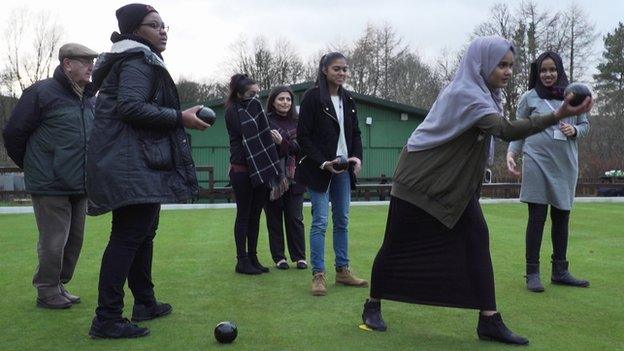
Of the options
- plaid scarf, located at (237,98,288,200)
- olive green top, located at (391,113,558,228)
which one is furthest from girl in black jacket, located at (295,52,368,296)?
olive green top, located at (391,113,558,228)

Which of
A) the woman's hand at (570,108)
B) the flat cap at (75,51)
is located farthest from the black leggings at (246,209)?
the woman's hand at (570,108)

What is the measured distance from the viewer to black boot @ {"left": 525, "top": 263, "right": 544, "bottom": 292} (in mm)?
5266

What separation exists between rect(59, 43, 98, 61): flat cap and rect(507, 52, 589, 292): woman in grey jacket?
348 cm

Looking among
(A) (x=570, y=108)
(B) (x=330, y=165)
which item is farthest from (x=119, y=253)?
(A) (x=570, y=108)

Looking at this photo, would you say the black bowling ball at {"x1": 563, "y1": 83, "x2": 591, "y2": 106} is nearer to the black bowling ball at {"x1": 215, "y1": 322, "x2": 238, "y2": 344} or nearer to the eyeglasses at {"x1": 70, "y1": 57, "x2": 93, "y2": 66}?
the black bowling ball at {"x1": 215, "y1": 322, "x2": 238, "y2": 344}

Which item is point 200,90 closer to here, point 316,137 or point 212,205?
point 212,205

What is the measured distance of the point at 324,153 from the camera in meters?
5.27

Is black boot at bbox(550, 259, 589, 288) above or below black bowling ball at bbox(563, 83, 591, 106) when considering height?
below

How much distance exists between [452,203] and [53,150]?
9.45 feet

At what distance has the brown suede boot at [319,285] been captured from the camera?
16.9ft

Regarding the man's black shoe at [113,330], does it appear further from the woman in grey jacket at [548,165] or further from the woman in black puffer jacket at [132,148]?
the woman in grey jacket at [548,165]

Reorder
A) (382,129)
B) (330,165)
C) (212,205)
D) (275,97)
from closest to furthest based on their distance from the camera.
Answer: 1. (330,165)
2. (275,97)
3. (212,205)
4. (382,129)

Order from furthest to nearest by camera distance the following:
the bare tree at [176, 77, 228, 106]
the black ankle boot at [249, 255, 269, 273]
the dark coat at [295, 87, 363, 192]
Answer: the bare tree at [176, 77, 228, 106]
the black ankle boot at [249, 255, 269, 273]
the dark coat at [295, 87, 363, 192]

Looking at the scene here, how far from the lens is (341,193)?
5.33 metres
